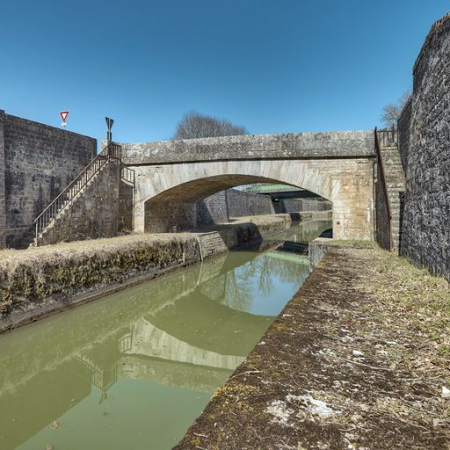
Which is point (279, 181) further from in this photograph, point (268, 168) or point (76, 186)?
point (76, 186)

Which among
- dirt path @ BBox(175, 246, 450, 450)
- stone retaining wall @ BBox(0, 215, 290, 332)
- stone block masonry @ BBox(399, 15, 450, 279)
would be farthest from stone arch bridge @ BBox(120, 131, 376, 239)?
dirt path @ BBox(175, 246, 450, 450)

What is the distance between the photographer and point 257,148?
11.4 meters

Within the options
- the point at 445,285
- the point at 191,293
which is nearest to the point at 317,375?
the point at 445,285

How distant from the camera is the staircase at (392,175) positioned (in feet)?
24.0

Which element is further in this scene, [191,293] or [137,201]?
[137,201]

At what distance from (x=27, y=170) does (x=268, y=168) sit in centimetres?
781

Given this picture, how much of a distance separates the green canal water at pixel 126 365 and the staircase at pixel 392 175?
353 cm

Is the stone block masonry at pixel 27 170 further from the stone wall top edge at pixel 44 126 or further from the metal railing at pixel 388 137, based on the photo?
the metal railing at pixel 388 137

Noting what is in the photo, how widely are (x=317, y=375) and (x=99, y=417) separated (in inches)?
121

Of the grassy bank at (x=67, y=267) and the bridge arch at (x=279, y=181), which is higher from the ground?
the bridge arch at (x=279, y=181)

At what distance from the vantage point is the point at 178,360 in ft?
17.4

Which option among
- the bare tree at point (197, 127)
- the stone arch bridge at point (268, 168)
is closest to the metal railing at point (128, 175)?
the stone arch bridge at point (268, 168)

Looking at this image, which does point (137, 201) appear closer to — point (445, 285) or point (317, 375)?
point (445, 285)

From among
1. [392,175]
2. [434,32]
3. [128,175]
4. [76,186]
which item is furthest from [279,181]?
[76,186]
